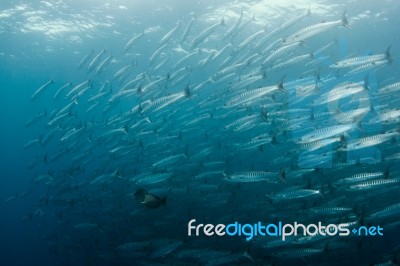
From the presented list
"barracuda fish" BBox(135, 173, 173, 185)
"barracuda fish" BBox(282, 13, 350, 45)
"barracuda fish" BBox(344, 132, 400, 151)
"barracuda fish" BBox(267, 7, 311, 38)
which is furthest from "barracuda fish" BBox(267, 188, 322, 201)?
"barracuda fish" BBox(267, 7, 311, 38)

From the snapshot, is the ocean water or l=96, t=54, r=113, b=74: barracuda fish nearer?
the ocean water

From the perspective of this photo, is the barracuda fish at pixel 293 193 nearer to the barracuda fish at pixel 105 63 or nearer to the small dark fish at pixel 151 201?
the small dark fish at pixel 151 201

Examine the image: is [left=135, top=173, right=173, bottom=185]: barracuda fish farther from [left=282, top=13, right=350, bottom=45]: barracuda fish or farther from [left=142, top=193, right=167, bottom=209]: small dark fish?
[left=282, top=13, right=350, bottom=45]: barracuda fish

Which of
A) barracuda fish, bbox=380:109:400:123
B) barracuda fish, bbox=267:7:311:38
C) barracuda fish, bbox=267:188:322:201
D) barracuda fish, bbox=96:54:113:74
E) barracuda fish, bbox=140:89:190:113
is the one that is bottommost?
barracuda fish, bbox=267:188:322:201

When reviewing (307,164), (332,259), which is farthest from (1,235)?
(307,164)

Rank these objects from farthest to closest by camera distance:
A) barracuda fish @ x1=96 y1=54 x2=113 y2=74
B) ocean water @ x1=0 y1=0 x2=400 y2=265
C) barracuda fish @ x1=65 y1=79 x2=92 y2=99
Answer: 1. barracuda fish @ x1=65 y1=79 x2=92 y2=99
2. barracuda fish @ x1=96 y1=54 x2=113 y2=74
3. ocean water @ x1=0 y1=0 x2=400 y2=265

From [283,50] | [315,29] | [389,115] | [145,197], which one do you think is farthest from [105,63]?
[389,115]

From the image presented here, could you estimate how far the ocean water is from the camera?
29.0 ft

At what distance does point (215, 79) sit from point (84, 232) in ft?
50.6

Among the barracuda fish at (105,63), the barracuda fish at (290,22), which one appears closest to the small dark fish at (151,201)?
the barracuda fish at (290,22)

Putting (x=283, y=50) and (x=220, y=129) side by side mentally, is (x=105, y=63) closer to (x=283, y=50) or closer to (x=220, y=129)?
(x=220, y=129)

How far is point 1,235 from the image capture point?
3975 centimetres

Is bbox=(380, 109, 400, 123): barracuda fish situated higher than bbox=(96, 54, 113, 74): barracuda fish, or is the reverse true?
bbox=(96, 54, 113, 74): barracuda fish

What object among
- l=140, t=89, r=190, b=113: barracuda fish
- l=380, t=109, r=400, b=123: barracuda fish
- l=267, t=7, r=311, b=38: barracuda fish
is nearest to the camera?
l=380, t=109, r=400, b=123: barracuda fish
